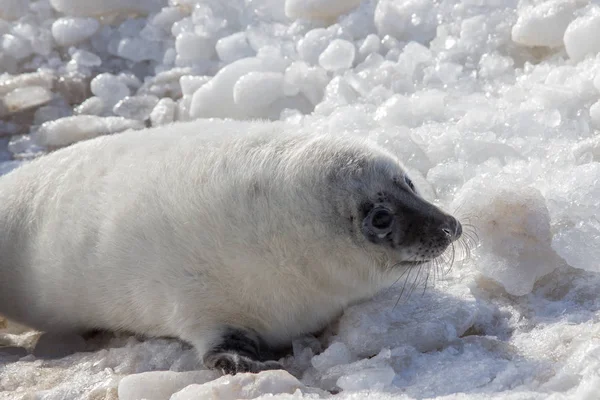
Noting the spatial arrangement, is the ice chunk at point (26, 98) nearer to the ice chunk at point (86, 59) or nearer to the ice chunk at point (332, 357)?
the ice chunk at point (86, 59)

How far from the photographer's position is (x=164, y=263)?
333 centimetres

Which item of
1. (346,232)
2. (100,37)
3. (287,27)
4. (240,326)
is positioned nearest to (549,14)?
(287,27)

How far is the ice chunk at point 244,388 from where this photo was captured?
253 centimetres

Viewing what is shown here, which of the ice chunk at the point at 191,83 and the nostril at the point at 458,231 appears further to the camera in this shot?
the ice chunk at the point at 191,83

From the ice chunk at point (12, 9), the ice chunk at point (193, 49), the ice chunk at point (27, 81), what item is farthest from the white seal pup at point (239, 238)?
the ice chunk at point (12, 9)

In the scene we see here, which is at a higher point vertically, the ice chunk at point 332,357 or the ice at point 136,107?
the ice at point 136,107

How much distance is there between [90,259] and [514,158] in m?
1.92

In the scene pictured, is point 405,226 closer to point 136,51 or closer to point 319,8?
point 319,8

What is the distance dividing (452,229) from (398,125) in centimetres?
156

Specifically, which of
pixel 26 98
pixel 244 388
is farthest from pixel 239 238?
pixel 26 98

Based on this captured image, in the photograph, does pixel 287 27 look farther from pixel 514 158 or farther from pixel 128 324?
pixel 128 324

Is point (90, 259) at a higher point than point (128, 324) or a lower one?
higher

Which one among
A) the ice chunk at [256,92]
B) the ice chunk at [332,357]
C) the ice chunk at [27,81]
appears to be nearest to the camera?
the ice chunk at [332,357]

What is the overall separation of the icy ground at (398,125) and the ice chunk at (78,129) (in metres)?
0.01
